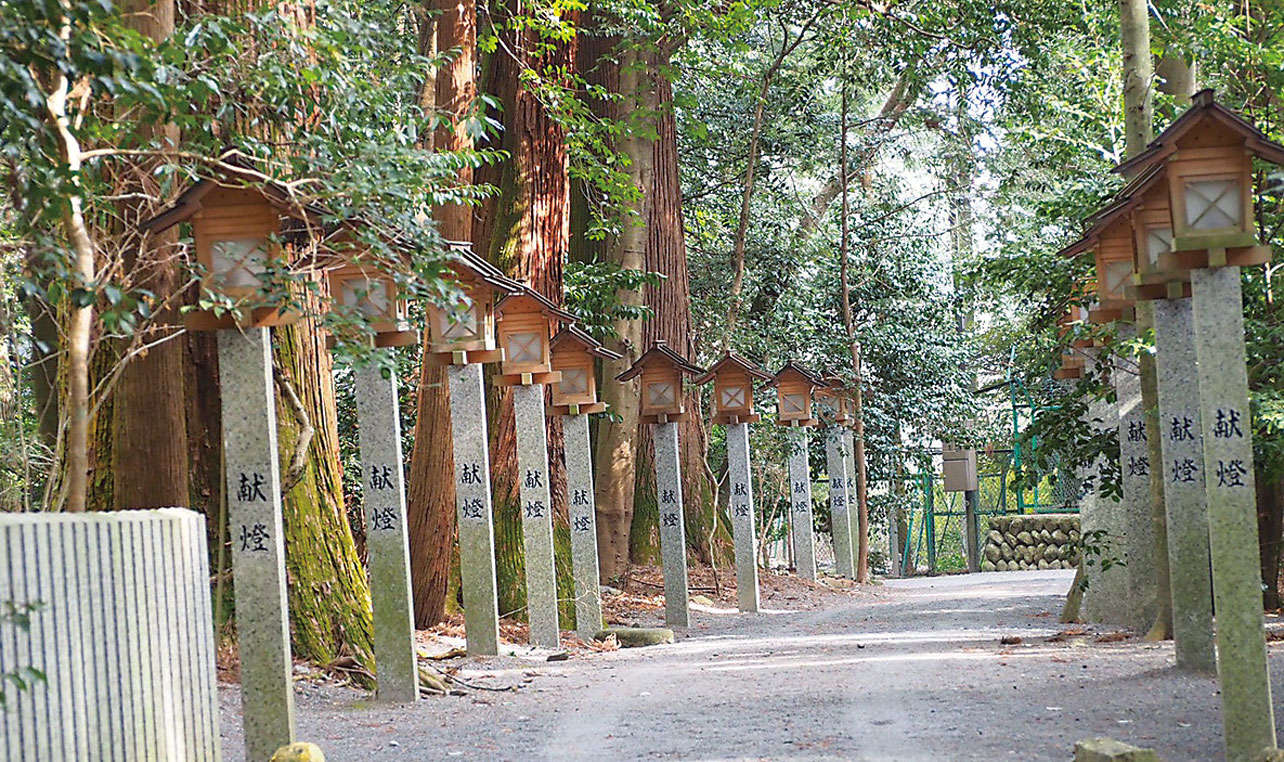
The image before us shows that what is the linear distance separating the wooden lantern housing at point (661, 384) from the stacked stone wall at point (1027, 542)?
44.4ft

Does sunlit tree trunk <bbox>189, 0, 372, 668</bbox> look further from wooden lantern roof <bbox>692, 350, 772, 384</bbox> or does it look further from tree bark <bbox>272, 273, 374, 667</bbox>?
wooden lantern roof <bbox>692, 350, 772, 384</bbox>

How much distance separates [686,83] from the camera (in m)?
19.2

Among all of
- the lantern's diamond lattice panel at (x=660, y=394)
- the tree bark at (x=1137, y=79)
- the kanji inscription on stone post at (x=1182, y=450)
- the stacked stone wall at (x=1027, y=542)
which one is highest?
the tree bark at (x=1137, y=79)

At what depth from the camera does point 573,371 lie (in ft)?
38.8

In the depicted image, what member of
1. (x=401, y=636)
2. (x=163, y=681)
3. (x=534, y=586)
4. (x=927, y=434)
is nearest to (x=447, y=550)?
(x=534, y=586)

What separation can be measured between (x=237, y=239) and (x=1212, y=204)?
468 cm

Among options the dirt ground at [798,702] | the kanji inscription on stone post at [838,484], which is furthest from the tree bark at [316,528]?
the kanji inscription on stone post at [838,484]

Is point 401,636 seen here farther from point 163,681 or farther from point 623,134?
point 623,134

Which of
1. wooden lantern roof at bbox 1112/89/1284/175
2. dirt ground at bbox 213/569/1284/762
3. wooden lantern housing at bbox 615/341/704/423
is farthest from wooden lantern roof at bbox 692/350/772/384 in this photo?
wooden lantern roof at bbox 1112/89/1284/175

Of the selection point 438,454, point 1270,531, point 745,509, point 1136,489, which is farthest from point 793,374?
point 1136,489

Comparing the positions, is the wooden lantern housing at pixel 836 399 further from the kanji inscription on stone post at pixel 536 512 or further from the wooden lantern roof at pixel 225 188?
the wooden lantern roof at pixel 225 188

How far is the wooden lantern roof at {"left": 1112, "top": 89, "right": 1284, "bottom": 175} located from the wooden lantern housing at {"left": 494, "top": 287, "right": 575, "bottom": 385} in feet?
18.2

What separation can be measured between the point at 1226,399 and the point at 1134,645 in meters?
4.29

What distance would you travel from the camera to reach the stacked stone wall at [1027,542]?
969 inches
